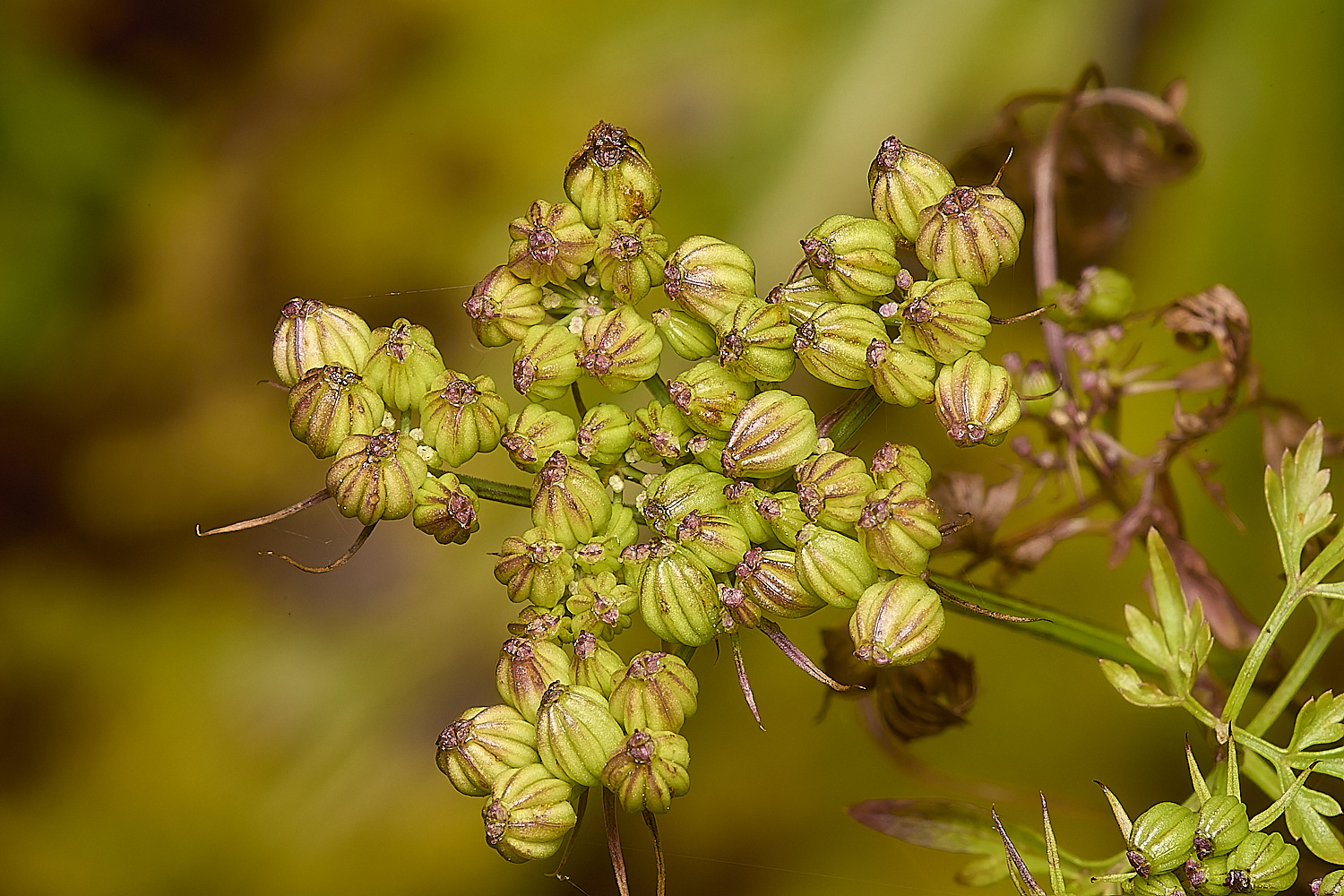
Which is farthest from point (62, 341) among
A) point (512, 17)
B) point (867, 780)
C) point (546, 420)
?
point (867, 780)

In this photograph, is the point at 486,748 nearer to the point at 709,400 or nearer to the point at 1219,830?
the point at 709,400

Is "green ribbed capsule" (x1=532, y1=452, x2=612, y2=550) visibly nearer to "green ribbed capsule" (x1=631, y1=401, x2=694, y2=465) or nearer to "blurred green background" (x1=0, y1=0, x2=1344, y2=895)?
"green ribbed capsule" (x1=631, y1=401, x2=694, y2=465)

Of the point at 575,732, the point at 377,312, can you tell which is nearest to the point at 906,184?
the point at 575,732

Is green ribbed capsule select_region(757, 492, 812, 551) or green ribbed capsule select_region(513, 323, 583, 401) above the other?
green ribbed capsule select_region(513, 323, 583, 401)

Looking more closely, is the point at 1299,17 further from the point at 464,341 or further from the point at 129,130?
the point at 129,130

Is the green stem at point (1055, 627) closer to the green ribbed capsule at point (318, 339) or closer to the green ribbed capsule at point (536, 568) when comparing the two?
the green ribbed capsule at point (536, 568)

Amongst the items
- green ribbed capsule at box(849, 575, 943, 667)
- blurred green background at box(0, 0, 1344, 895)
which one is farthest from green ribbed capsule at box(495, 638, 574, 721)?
blurred green background at box(0, 0, 1344, 895)
